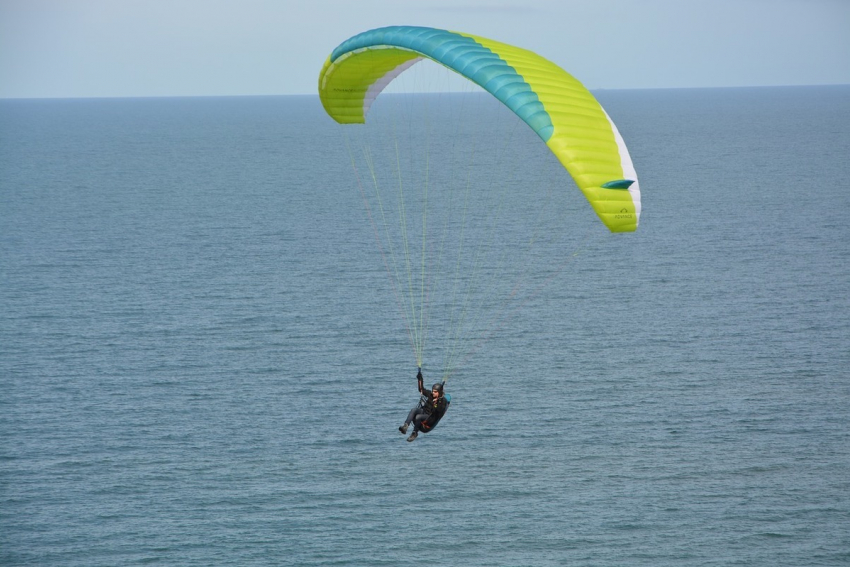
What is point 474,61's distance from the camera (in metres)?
25.5

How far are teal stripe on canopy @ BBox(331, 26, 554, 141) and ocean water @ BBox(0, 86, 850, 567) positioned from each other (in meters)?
29.4

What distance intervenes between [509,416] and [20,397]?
3142 centimetres

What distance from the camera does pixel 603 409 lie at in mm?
62344

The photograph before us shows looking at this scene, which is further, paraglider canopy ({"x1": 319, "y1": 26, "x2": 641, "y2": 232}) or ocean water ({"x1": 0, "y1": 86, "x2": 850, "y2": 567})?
ocean water ({"x1": 0, "y1": 86, "x2": 850, "y2": 567})

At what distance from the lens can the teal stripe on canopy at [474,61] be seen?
2395 cm

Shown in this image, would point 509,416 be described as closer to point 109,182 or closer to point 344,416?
point 344,416

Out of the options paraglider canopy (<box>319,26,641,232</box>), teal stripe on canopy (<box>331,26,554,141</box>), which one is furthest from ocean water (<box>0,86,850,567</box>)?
teal stripe on canopy (<box>331,26,554,141</box>)

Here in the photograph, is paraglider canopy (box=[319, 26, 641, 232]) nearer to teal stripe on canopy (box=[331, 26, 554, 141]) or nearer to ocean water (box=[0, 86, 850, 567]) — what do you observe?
teal stripe on canopy (box=[331, 26, 554, 141])

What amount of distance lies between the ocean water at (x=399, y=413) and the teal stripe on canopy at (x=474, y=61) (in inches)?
1158

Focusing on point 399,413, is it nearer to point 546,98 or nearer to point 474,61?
point 474,61

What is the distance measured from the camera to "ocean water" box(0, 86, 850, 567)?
166 ft

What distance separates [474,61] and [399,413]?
3895 cm

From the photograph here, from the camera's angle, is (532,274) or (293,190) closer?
(532,274)

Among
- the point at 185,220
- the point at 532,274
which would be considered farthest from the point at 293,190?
the point at 532,274
